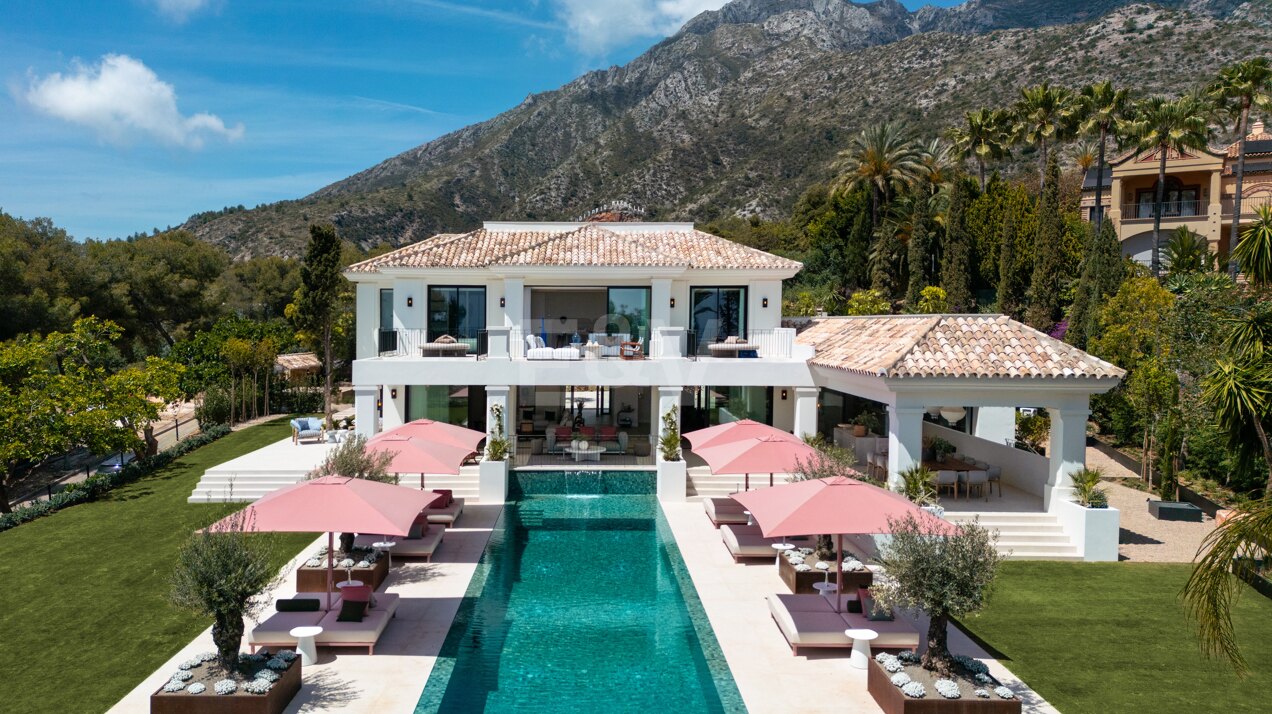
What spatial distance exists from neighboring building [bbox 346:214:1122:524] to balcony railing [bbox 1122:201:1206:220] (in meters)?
29.0

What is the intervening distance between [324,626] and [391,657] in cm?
112

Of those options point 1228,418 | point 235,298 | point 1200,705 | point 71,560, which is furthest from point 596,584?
point 235,298

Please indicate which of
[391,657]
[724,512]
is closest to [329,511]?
[391,657]

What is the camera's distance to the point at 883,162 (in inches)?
1906

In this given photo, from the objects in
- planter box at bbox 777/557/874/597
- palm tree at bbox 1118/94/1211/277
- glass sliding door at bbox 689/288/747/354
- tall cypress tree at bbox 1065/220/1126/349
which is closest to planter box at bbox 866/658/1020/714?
planter box at bbox 777/557/874/597

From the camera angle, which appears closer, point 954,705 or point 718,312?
point 954,705

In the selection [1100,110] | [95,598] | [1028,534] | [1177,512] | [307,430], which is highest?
[1100,110]

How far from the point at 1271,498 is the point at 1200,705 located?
416 centimetres

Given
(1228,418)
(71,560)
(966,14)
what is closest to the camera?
(1228,418)

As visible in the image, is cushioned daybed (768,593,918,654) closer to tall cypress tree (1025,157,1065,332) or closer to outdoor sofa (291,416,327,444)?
outdoor sofa (291,416,327,444)

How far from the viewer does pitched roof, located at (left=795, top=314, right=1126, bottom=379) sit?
16.4 meters

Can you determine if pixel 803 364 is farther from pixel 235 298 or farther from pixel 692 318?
pixel 235 298

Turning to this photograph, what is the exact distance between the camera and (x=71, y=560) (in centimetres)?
1552

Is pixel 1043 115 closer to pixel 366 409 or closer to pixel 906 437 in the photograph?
pixel 906 437
